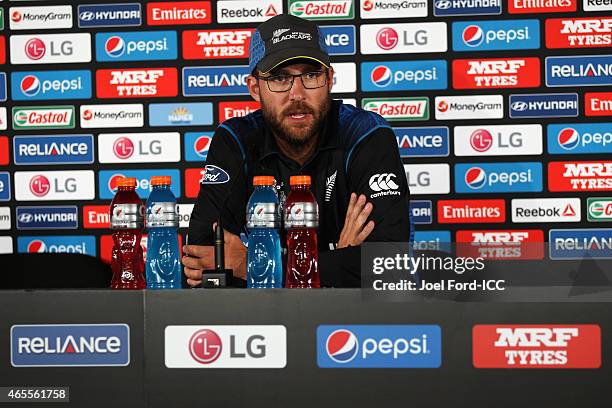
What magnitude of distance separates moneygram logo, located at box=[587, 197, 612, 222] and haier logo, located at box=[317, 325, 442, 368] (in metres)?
2.46

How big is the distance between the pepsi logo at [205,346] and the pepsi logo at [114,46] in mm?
2567

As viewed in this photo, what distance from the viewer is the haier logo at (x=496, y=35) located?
10.5 feet

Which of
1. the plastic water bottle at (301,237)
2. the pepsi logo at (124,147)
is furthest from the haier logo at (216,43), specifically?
the plastic water bottle at (301,237)

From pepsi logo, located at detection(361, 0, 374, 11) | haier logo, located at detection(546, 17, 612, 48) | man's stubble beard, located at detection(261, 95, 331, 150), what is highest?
pepsi logo, located at detection(361, 0, 374, 11)

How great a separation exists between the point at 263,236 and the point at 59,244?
240 centimetres

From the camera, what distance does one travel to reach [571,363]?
1.02m

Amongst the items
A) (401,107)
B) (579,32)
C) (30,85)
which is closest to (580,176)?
(579,32)

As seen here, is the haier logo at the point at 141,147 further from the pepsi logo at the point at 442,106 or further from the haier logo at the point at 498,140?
the haier logo at the point at 498,140

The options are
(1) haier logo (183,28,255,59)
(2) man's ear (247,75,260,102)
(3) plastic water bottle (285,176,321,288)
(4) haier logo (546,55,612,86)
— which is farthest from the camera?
(1) haier logo (183,28,255,59)

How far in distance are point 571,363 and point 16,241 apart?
302 centimetres

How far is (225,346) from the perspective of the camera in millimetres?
1079

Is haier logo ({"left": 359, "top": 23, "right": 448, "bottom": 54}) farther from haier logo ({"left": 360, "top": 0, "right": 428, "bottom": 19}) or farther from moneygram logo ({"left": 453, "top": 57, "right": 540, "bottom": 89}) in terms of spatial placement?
moneygram logo ({"left": 453, "top": 57, "right": 540, "bottom": 89})

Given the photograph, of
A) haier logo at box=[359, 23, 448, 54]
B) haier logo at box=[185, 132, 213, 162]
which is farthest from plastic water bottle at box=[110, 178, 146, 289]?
haier logo at box=[359, 23, 448, 54]

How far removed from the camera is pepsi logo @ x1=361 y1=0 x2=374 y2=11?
10.7 ft
